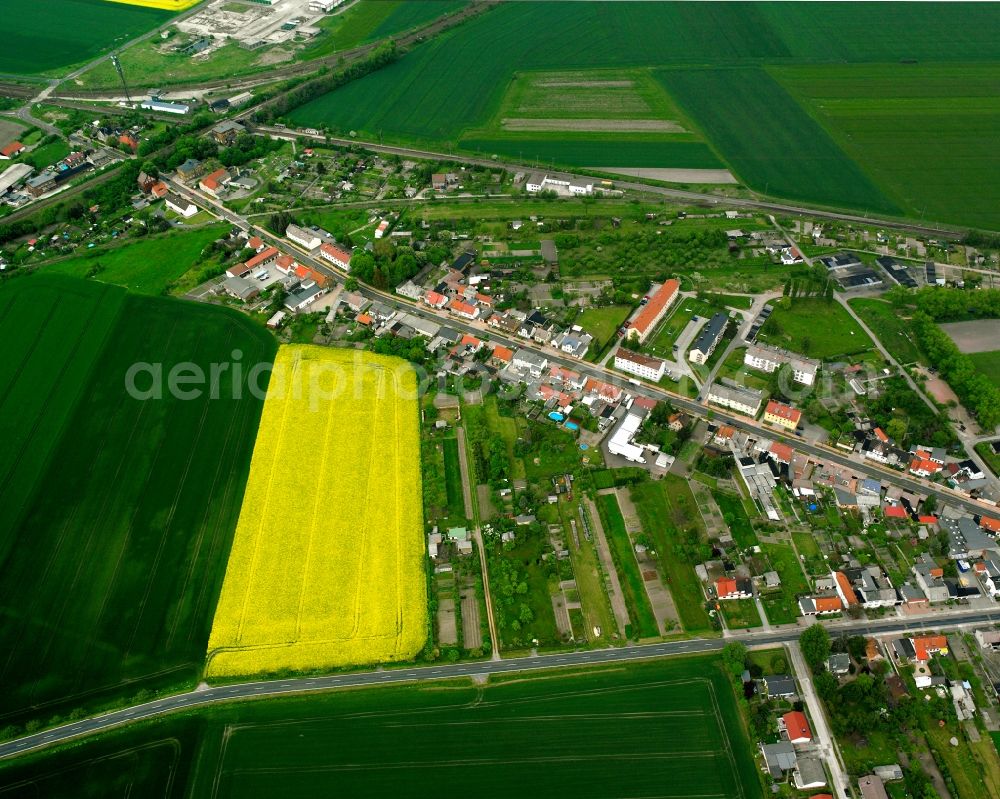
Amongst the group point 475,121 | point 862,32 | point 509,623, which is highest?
point 862,32

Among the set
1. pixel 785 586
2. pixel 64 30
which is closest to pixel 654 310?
pixel 785 586

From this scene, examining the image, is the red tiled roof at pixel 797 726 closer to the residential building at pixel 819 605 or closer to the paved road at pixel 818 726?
the paved road at pixel 818 726

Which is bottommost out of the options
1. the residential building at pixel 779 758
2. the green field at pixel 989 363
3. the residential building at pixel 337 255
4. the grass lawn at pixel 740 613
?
the residential building at pixel 779 758

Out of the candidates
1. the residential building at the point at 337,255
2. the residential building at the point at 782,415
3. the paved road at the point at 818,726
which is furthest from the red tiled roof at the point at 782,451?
the residential building at the point at 337,255

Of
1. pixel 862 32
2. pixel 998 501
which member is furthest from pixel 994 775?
pixel 862 32

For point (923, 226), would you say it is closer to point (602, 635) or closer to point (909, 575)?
point (909, 575)

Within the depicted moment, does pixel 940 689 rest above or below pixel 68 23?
below
